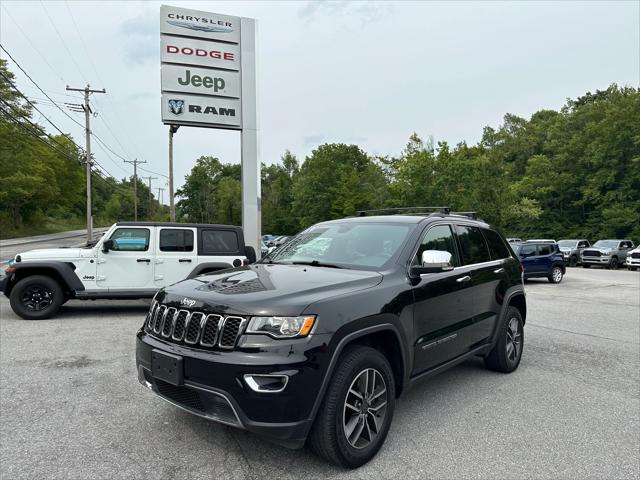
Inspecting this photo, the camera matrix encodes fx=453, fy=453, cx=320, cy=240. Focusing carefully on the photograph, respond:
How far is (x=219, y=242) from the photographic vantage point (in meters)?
9.19

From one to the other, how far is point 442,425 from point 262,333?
1.91 m

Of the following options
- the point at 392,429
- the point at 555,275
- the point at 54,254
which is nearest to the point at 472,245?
the point at 392,429

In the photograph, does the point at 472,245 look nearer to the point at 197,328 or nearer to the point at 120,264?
the point at 197,328

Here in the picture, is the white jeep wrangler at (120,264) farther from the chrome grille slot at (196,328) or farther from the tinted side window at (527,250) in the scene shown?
the tinted side window at (527,250)

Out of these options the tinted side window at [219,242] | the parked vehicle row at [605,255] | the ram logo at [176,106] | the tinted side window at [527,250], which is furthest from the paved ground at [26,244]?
the parked vehicle row at [605,255]

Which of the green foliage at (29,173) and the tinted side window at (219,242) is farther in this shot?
the green foliage at (29,173)

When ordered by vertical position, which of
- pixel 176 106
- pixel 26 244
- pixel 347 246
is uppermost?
pixel 176 106

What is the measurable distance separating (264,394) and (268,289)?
69 centimetres

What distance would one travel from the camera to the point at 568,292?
1384 centimetres

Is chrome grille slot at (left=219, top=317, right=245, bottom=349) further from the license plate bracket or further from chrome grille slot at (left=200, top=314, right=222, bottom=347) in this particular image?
the license plate bracket

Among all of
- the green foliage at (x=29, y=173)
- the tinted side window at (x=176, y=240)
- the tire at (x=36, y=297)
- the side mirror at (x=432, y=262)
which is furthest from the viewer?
the green foliage at (x=29, y=173)

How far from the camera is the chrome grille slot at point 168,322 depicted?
3124 mm

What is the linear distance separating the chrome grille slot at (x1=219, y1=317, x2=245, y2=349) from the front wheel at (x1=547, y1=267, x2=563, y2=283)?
16.8 meters

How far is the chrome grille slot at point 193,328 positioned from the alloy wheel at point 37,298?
6.43 meters
